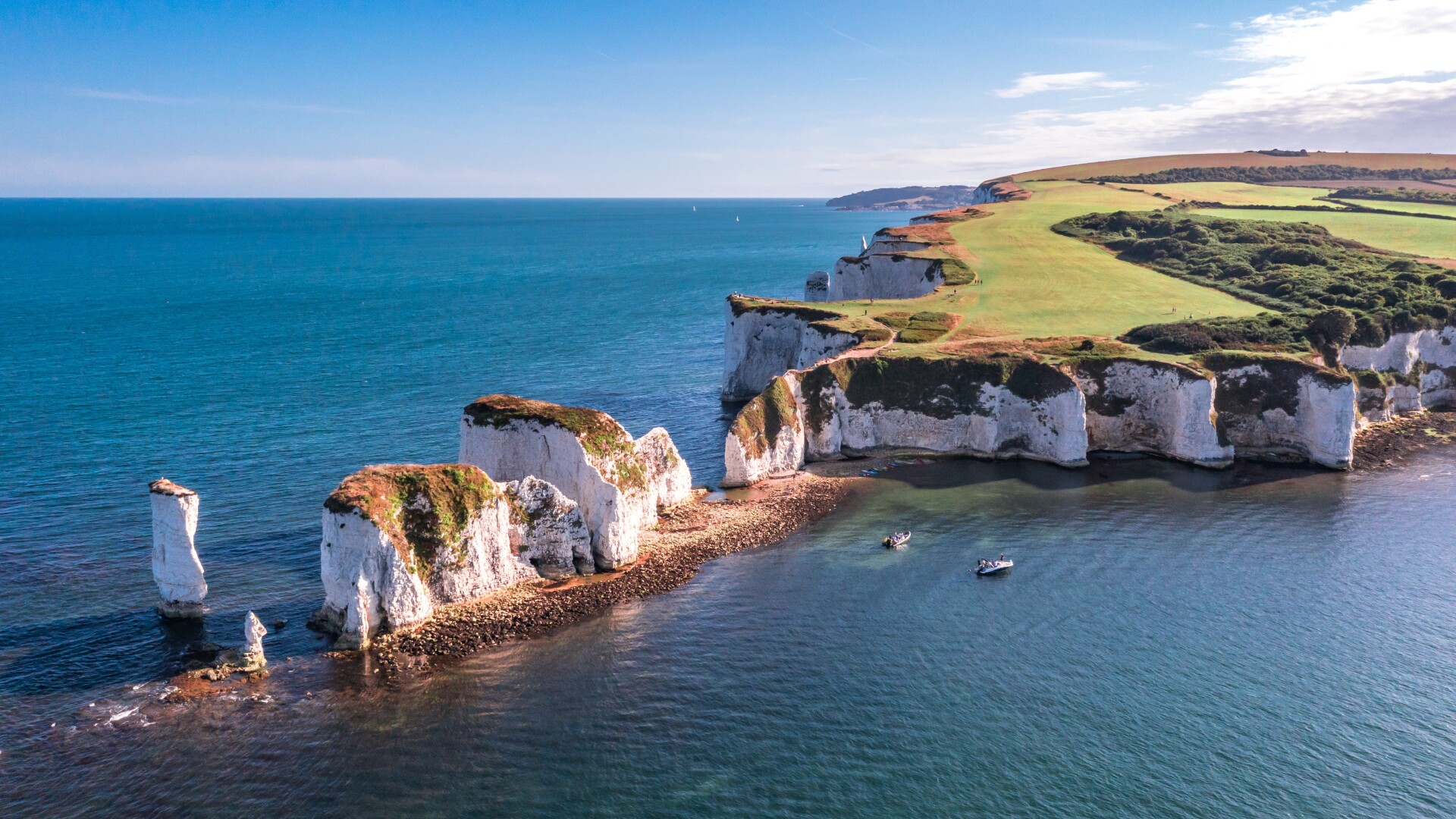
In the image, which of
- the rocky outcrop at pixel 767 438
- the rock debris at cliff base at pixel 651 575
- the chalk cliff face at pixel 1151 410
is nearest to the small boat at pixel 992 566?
the rock debris at cliff base at pixel 651 575

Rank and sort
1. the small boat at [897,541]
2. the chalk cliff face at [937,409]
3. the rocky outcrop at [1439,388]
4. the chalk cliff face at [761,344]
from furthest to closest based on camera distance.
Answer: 1. the chalk cliff face at [761,344]
2. the rocky outcrop at [1439,388]
3. the chalk cliff face at [937,409]
4. the small boat at [897,541]

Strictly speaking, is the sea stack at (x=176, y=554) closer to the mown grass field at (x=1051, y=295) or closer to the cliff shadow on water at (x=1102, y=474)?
the cliff shadow on water at (x=1102, y=474)

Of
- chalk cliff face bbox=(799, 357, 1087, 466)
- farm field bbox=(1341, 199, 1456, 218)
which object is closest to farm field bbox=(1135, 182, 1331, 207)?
farm field bbox=(1341, 199, 1456, 218)

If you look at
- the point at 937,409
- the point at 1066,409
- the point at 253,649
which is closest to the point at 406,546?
the point at 253,649

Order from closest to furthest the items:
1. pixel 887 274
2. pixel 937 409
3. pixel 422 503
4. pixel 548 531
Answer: pixel 422 503 → pixel 548 531 → pixel 937 409 → pixel 887 274

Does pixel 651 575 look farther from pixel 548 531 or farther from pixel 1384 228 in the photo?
pixel 1384 228

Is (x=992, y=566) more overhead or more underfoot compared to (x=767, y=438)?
more underfoot

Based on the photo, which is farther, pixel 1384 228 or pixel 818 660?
Answer: pixel 1384 228
